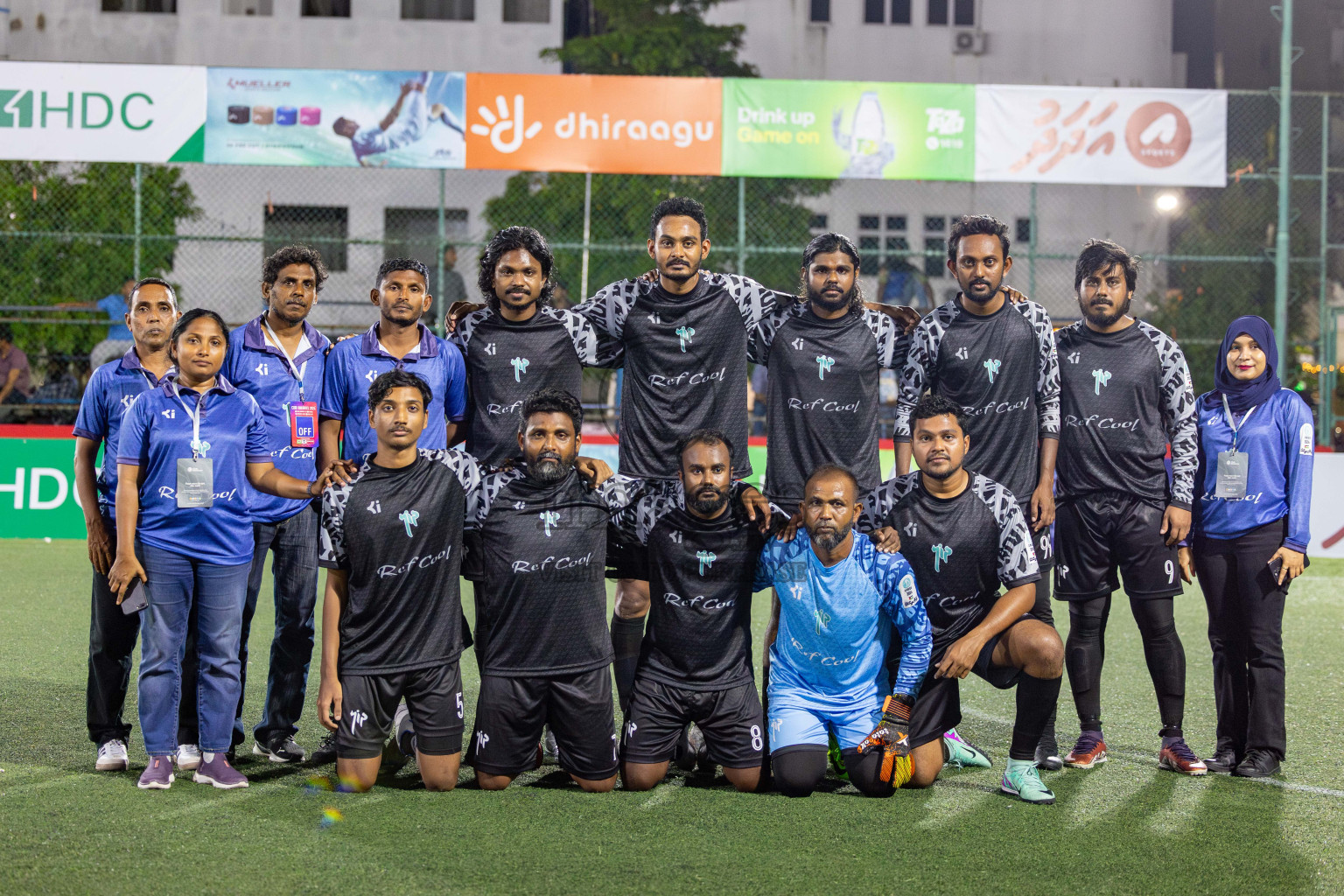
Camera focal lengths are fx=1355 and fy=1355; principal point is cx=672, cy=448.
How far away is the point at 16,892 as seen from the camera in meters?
3.67

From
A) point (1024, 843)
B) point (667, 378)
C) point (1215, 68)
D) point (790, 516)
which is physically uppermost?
point (1215, 68)

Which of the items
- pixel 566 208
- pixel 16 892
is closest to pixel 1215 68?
pixel 566 208

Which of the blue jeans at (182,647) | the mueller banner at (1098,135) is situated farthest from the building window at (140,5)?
the blue jeans at (182,647)

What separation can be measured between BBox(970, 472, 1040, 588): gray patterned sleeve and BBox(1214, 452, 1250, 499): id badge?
101 cm

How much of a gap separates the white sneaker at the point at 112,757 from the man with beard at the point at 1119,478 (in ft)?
12.1

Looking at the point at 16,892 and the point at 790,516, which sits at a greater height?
the point at 790,516

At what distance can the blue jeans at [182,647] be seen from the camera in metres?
4.79

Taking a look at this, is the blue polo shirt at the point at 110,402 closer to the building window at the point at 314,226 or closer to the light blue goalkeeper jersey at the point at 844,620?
the light blue goalkeeper jersey at the point at 844,620

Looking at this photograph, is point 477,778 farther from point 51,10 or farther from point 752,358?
point 51,10

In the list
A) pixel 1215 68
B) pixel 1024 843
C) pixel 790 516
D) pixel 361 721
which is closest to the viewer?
pixel 1024 843

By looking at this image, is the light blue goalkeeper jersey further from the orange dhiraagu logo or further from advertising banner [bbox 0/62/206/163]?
advertising banner [bbox 0/62/206/163]

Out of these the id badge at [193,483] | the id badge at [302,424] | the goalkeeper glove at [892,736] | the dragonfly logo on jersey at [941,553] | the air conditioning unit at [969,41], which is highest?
the air conditioning unit at [969,41]

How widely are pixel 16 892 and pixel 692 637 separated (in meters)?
2.34

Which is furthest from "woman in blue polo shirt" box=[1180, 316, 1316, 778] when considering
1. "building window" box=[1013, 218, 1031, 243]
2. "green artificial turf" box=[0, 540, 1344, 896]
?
"building window" box=[1013, 218, 1031, 243]
